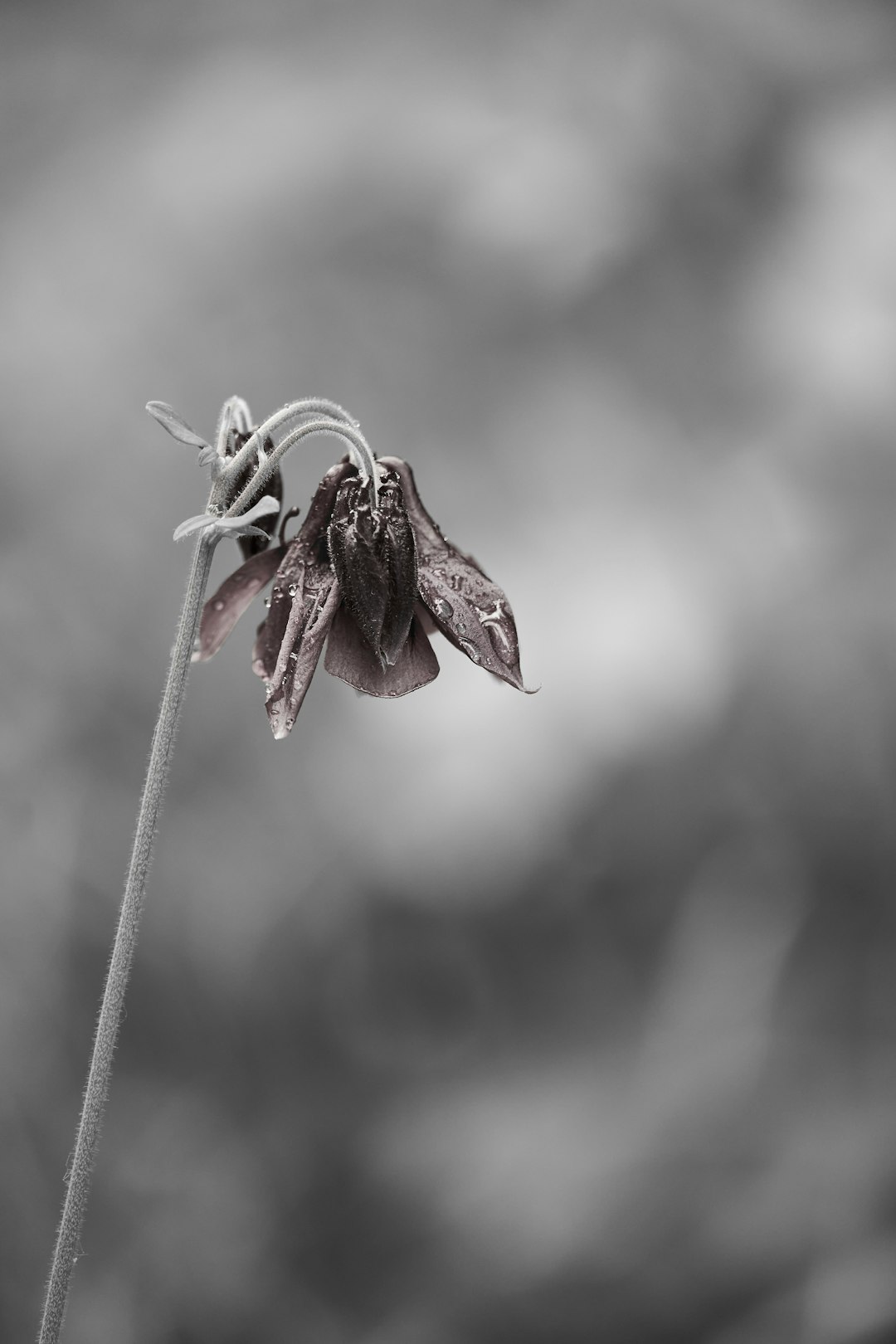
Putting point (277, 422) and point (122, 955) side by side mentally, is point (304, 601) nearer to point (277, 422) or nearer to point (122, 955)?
point (277, 422)

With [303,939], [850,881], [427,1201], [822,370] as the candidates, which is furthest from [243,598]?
[822,370]

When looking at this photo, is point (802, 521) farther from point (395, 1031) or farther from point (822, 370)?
point (395, 1031)

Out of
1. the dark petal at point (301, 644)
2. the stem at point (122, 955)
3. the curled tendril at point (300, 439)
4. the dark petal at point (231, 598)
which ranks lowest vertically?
the stem at point (122, 955)

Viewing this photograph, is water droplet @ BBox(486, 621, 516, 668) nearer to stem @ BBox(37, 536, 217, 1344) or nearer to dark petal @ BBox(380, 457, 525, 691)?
dark petal @ BBox(380, 457, 525, 691)

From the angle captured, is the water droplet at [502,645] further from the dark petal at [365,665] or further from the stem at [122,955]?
the stem at [122,955]

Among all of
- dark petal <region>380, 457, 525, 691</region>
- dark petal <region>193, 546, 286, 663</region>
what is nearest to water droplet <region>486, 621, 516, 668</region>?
dark petal <region>380, 457, 525, 691</region>

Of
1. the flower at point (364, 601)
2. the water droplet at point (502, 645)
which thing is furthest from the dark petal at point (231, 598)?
the water droplet at point (502, 645)

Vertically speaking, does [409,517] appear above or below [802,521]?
below
